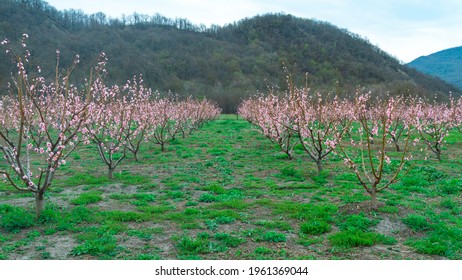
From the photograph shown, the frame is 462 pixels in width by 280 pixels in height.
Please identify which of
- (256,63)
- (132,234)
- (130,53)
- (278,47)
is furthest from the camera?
(278,47)

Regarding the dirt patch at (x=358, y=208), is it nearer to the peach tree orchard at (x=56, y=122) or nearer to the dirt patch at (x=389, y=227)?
the dirt patch at (x=389, y=227)

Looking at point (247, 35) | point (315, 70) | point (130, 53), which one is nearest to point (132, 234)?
point (130, 53)

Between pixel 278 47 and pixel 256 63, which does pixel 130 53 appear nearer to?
pixel 256 63

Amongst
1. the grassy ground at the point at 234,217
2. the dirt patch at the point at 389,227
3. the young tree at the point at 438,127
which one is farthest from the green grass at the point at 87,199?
the young tree at the point at 438,127

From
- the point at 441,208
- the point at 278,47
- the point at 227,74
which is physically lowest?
the point at 441,208

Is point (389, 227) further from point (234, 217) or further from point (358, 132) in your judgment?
point (358, 132)

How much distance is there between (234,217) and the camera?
8.35 m

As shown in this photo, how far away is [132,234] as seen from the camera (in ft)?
24.1

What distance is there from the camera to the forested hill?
84.2 m

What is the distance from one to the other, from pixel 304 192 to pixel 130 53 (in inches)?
3833

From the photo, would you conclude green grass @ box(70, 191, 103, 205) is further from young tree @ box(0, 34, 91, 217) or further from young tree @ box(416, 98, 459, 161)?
young tree @ box(416, 98, 459, 161)

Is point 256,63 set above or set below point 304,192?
above
